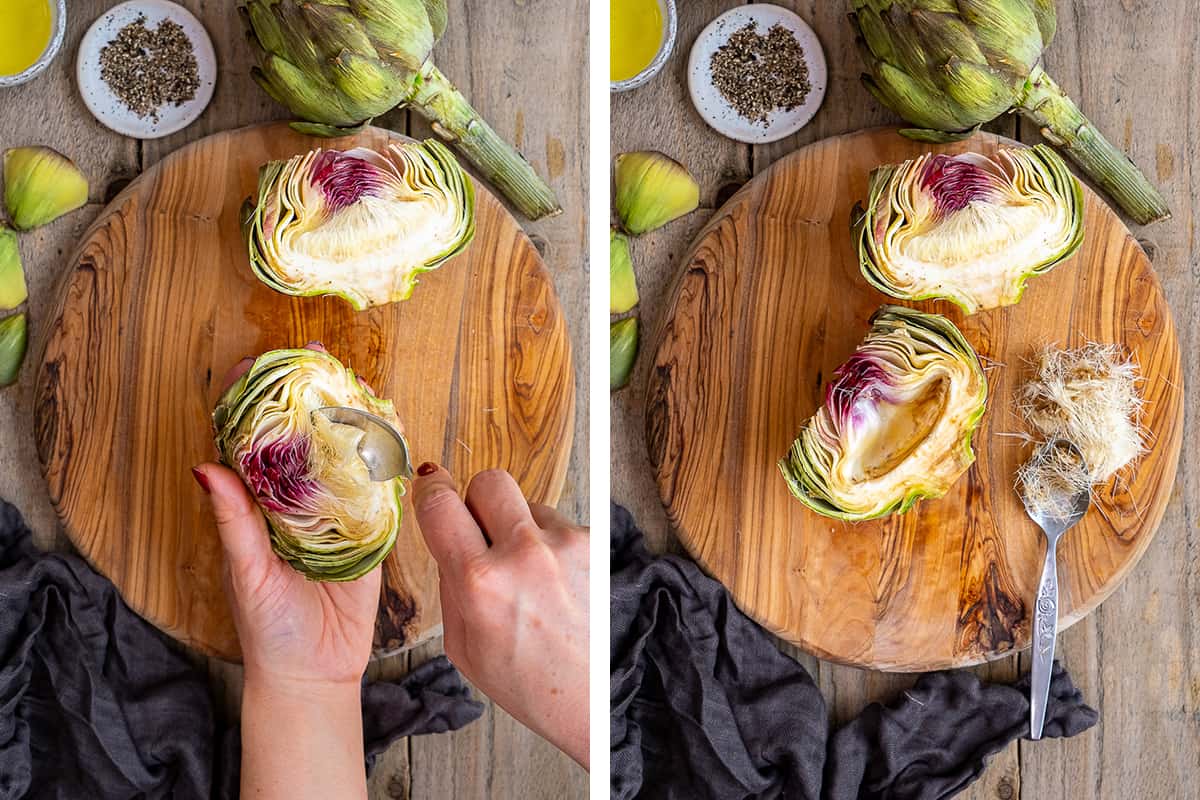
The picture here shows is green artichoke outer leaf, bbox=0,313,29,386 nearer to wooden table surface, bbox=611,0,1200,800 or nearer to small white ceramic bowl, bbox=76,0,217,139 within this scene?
small white ceramic bowl, bbox=76,0,217,139

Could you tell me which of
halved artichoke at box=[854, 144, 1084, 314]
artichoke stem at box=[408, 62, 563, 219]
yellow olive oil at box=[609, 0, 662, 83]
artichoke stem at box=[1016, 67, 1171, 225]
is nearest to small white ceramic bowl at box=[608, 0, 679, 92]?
yellow olive oil at box=[609, 0, 662, 83]

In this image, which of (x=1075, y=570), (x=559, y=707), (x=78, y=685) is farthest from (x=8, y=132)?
(x=1075, y=570)

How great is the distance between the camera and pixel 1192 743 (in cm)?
89

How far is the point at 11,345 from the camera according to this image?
0.80m

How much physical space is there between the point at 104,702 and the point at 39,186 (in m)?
0.41

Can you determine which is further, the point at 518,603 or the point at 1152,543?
the point at 1152,543

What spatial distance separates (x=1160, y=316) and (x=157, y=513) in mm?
901

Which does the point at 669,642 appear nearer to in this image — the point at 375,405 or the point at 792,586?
the point at 792,586

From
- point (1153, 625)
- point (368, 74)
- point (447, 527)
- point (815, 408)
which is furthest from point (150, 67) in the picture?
point (1153, 625)

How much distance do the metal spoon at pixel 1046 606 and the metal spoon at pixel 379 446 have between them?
550 millimetres

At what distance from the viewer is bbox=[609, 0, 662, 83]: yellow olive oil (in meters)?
0.78

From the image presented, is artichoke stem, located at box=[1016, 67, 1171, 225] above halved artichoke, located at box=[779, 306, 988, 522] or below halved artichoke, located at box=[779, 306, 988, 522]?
above

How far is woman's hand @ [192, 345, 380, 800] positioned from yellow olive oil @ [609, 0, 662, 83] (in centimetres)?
40

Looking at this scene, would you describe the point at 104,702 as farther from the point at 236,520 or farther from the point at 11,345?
the point at 11,345
